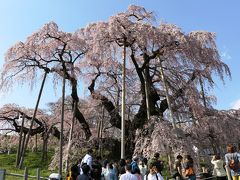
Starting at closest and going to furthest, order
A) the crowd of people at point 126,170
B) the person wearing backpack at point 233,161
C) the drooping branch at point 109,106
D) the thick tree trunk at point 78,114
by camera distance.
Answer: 1. the crowd of people at point 126,170
2. the person wearing backpack at point 233,161
3. the drooping branch at point 109,106
4. the thick tree trunk at point 78,114

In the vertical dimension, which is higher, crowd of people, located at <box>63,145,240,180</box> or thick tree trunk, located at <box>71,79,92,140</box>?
thick tree trunk, located at <box>71,79,92,140</box>

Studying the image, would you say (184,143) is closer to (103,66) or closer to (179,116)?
(179,116)

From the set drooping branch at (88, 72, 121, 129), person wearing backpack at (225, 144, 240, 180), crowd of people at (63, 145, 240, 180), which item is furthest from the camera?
drooping branch at (88, 72, 121, 129)

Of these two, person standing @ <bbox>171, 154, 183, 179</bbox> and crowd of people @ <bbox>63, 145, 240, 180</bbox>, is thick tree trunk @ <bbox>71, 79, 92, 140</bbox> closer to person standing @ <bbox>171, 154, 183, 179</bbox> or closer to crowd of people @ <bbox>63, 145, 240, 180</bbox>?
crowd of people @ <bbox>63, 145, 240, 180</bbox>

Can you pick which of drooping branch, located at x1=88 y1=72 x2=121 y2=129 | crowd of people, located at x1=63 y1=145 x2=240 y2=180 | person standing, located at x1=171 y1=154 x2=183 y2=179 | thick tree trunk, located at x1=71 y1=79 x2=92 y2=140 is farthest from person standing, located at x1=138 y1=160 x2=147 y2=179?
thick tree trunk, located at x1=71 y1=79 x2=92 y2=140

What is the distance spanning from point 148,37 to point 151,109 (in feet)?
12.9

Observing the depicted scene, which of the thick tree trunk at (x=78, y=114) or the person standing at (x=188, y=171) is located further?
the thick tree trunk at (x=78, y=114)

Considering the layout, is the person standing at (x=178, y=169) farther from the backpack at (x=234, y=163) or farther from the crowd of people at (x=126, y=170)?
the backpack at (x=234, y=163)

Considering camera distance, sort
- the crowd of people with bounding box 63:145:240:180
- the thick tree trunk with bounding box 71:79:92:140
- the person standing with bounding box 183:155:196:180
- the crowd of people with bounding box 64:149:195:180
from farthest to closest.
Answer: the thick tree trunk with bounding box 71:79:92:140 → the person standing with bounding box 183:155:196:180 → the crowd of people with bounding box 63:145:240:180 → the crowd of people with bounding box 64:149:195:180

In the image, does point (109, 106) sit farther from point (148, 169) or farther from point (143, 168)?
point (148, 169)

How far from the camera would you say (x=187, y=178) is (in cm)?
925

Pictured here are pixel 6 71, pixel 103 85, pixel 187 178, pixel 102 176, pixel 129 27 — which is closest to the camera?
pixel 187 178

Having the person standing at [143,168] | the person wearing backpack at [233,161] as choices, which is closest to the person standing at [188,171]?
the person wearing backpack at [233,161]

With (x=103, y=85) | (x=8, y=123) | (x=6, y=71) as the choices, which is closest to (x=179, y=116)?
(x=103, y=85)
